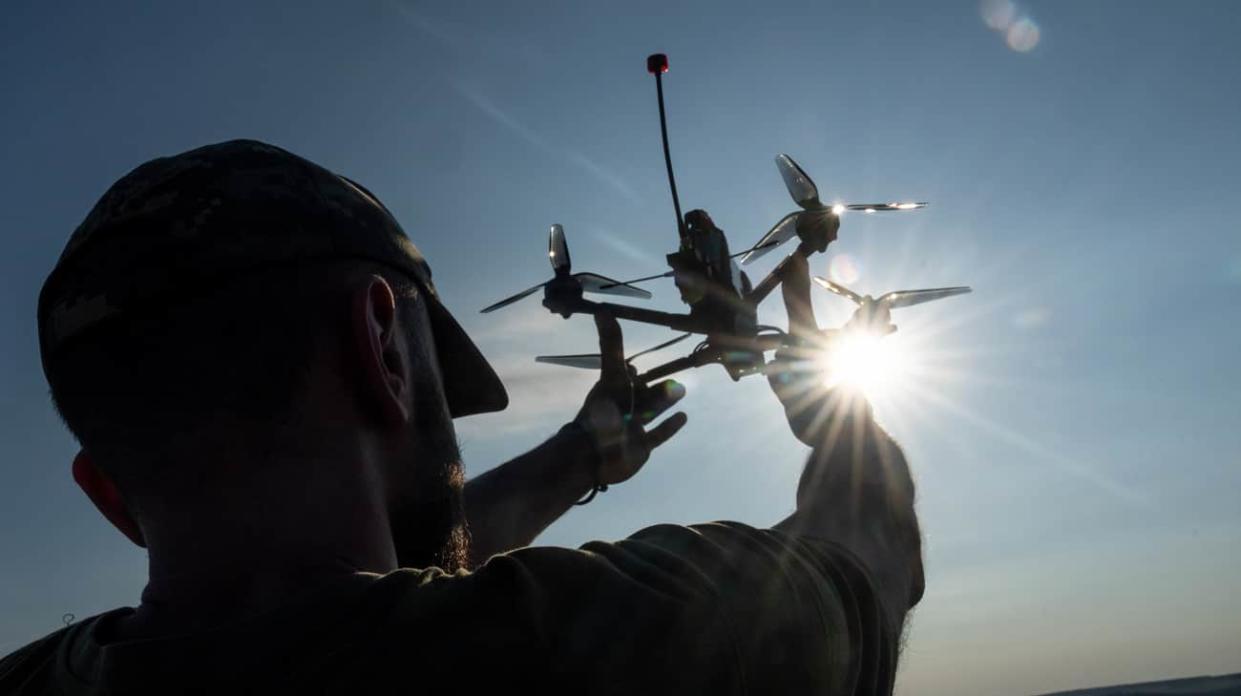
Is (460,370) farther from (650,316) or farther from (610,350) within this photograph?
(650,316)

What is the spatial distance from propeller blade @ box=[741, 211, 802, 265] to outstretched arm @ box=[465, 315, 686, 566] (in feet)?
16.1

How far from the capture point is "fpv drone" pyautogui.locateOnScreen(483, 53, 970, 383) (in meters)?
9.69

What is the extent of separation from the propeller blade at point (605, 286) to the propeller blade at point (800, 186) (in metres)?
2.08

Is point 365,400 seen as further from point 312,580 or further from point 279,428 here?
point 312,580

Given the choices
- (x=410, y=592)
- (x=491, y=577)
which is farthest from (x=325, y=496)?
(x=491, y=577)

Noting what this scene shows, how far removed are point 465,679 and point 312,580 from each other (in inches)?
18.0

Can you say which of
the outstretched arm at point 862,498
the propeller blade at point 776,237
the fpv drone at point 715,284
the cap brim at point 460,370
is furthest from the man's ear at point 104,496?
the propeller blade at point 776,237

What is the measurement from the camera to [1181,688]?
8.28 meters

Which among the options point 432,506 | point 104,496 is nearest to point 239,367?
point 432,506

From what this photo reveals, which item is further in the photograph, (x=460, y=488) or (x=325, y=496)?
(x=460, y=488)

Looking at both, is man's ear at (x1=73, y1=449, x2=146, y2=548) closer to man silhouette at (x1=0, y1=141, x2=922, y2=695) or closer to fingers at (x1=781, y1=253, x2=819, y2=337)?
man silhouette at (x1=0, y1=141, x2=922, y2=695)

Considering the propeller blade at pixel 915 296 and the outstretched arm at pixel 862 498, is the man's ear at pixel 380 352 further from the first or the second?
the propeller blade at pixel 915 296

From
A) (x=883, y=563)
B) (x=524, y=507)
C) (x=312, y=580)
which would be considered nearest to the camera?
(x=312, y=580)

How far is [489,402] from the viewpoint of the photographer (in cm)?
297
